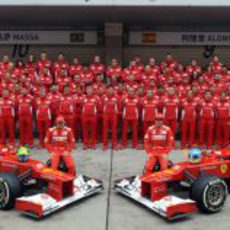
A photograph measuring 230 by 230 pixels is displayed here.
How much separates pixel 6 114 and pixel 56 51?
714 cm

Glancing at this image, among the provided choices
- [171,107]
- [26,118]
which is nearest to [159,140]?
[171,107]

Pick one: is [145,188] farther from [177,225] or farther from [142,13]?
[142,13]

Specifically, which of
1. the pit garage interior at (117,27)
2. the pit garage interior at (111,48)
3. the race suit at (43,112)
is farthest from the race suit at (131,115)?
the pit garage interior at (117,27)

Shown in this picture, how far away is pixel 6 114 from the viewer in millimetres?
14023

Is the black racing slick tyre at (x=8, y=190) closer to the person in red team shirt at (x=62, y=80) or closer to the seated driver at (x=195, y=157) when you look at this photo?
the seated driver at (x=195, y=157)

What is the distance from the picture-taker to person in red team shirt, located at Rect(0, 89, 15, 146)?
45.8 feet

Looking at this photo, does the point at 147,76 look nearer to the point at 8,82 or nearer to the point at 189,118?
the point at 189,118

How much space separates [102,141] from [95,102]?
4.26 feet

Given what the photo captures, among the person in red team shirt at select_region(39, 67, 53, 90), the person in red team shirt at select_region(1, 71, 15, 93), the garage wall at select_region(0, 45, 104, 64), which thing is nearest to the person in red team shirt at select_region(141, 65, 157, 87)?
the person in red team shirt at select_region(39, 67, 53, 90)

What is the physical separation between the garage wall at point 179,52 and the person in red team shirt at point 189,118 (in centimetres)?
671

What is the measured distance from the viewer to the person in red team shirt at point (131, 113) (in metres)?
14.0

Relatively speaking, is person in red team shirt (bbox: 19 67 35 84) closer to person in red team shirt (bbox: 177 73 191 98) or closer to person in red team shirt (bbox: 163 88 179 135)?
person in red team shirt (bbox: 163 88 179 135)

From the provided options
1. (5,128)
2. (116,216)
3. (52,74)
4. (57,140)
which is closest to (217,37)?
(52,74)

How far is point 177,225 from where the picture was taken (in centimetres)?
883
